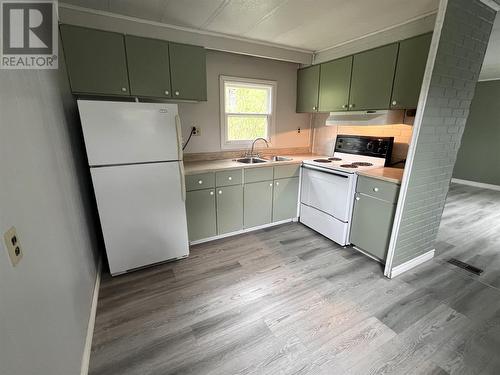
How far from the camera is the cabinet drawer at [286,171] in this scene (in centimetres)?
305

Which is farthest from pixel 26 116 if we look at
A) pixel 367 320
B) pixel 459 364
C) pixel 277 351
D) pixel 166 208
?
pixel 459 364

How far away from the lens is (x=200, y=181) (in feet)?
8.48

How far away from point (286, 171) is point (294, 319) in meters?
1.83

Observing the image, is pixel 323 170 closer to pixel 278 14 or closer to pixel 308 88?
pixel 308 88

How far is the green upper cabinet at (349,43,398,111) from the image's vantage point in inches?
92.6

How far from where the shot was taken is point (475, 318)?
178cm

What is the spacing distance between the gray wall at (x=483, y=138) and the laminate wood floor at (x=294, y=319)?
428 cm

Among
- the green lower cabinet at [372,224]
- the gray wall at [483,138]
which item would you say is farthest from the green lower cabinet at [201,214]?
the gray wall at [483,138]

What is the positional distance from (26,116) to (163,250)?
1610 mm

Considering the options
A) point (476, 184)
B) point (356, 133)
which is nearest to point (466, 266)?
point (356, 133)

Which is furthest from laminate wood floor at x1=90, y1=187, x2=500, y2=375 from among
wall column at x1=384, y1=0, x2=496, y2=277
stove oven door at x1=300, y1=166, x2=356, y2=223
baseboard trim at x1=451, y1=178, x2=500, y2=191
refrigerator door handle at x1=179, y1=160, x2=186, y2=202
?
baseboard trim at x1=451, y1=178, x2=500, y2=191

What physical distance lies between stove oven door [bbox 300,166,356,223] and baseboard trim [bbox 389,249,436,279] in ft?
2.17

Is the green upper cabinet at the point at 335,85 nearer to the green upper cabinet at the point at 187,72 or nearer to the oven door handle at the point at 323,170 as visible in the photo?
the oven door handle at the point at 323,170

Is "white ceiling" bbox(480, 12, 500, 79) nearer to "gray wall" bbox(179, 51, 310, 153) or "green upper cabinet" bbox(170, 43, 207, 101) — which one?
"gray wall" bbox(179, 51, 310, 153)
